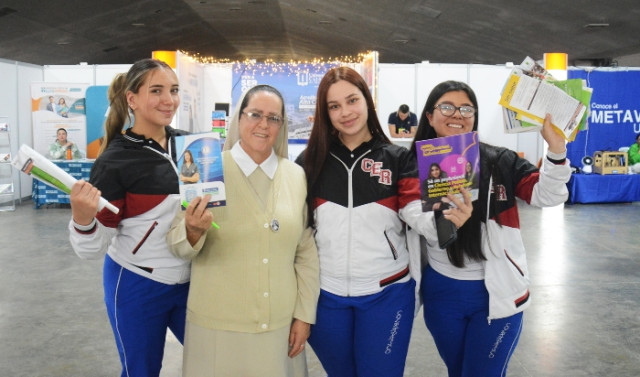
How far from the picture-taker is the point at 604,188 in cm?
971

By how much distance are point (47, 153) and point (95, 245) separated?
342 inches

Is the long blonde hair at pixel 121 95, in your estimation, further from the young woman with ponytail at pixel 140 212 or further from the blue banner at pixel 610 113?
the blue banner at pixel 610 113

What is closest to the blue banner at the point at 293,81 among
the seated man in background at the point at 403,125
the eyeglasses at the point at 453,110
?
the seated man in background at the point at 403,125

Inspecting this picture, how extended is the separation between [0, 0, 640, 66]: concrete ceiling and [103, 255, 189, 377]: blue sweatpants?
35.0ft

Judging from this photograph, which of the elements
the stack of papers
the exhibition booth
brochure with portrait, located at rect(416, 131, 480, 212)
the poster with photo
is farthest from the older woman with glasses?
the poster with photo

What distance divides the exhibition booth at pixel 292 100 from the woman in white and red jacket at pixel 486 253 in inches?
266

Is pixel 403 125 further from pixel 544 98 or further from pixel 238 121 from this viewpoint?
pixel 238 121

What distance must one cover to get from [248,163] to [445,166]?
619 mm

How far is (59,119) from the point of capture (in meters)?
9.47

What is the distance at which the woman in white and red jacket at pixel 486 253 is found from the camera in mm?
1929

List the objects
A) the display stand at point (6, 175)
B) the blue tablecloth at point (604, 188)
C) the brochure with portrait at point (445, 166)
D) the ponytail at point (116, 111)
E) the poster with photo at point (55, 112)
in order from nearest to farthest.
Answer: the brochure with portrait at point (445, 166), the ponytail at point (116, 111), the display stand at point (6, 175), the poster with photo at point (55, 112), the blue tablecloth at point (604, 188)

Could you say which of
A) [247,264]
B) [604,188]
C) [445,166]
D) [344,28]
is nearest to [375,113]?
[445,166]

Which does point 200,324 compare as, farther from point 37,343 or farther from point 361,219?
point 37,343

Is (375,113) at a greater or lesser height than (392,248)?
greater
